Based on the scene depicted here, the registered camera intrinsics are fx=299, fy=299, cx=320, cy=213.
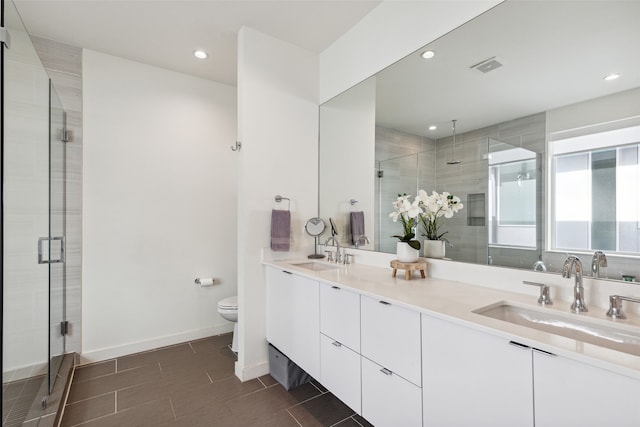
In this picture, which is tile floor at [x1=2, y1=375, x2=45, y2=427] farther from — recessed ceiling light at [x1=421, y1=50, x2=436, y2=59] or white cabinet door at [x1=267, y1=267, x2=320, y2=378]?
recessed ceiling light at [x1=421, y1=50, x2=436, y2=59]

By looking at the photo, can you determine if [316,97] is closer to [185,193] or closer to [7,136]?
[185,193]

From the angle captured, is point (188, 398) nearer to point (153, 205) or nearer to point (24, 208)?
point (24, 208)

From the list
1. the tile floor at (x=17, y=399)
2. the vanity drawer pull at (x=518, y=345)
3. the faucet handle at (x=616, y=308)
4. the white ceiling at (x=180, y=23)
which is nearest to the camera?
the vanity drawer pull at (x=518, y=345)

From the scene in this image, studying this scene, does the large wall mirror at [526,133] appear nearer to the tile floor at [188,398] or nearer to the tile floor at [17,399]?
the tile floor at [188,398]

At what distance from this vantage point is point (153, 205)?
2.77 meters

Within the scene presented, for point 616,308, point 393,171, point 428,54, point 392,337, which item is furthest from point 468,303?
point 428,54

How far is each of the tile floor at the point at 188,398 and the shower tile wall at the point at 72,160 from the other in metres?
0.51

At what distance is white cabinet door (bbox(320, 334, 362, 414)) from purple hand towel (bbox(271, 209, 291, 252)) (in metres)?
0.80

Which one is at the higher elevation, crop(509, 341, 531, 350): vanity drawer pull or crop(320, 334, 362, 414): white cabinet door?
crop(509, 341, 531, 350): vanity drawer pull

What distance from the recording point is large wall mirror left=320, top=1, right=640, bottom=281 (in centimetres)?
112

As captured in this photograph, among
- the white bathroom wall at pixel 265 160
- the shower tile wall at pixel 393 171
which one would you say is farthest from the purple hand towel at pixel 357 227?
the white bathroom wall at pixel 265 160

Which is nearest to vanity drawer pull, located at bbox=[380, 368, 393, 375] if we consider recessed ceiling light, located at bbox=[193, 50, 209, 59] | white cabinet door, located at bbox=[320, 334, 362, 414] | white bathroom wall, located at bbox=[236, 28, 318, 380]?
white cabinet door, located at bbox=[320, 334, 362, 414]

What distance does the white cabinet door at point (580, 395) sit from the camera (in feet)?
2.37

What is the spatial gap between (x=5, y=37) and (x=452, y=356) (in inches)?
82.0
